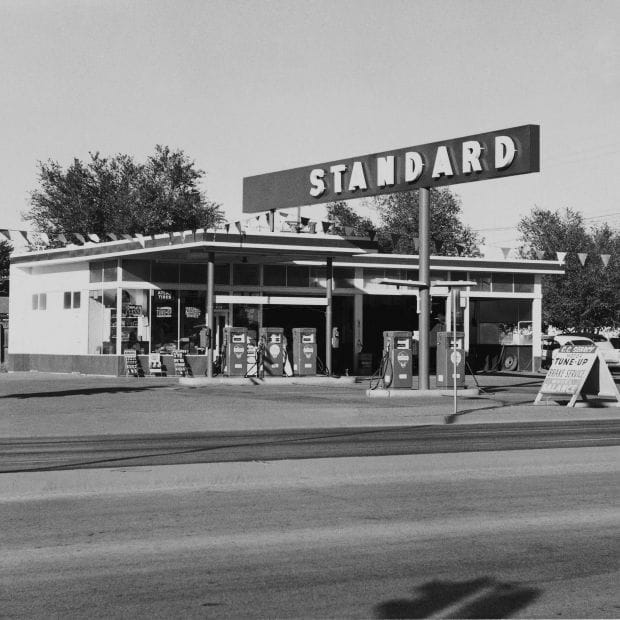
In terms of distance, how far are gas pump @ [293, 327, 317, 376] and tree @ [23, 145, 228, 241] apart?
4354 cm

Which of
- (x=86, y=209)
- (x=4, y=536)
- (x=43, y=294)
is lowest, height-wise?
(x=4, y=536)

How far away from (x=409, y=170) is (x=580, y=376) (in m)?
8.56

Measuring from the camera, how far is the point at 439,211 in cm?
8031

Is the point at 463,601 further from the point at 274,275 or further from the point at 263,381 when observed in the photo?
the point at 274,275

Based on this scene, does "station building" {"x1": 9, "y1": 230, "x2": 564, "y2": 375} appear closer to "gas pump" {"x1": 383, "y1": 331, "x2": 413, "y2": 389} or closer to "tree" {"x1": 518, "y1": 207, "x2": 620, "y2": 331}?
"gas pump" {"x1": 383, "y1": 331, "x2": 413, "y2": 389}

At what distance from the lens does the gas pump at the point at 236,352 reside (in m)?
34.4

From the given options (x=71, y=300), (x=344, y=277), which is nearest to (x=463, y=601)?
(x=71, y=300)

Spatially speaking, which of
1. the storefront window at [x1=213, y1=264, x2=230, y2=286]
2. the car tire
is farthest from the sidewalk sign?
the car tire

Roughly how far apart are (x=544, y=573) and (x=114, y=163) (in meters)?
77.3

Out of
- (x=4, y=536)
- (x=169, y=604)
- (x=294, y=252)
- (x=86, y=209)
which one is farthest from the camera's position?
(x=86, y=209)

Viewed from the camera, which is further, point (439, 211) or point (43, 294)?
point (439, 211)

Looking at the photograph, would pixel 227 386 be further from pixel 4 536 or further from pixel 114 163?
pixel 114 163

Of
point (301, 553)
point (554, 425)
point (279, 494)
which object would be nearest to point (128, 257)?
point (554, 425)

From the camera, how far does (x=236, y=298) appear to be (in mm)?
35531
